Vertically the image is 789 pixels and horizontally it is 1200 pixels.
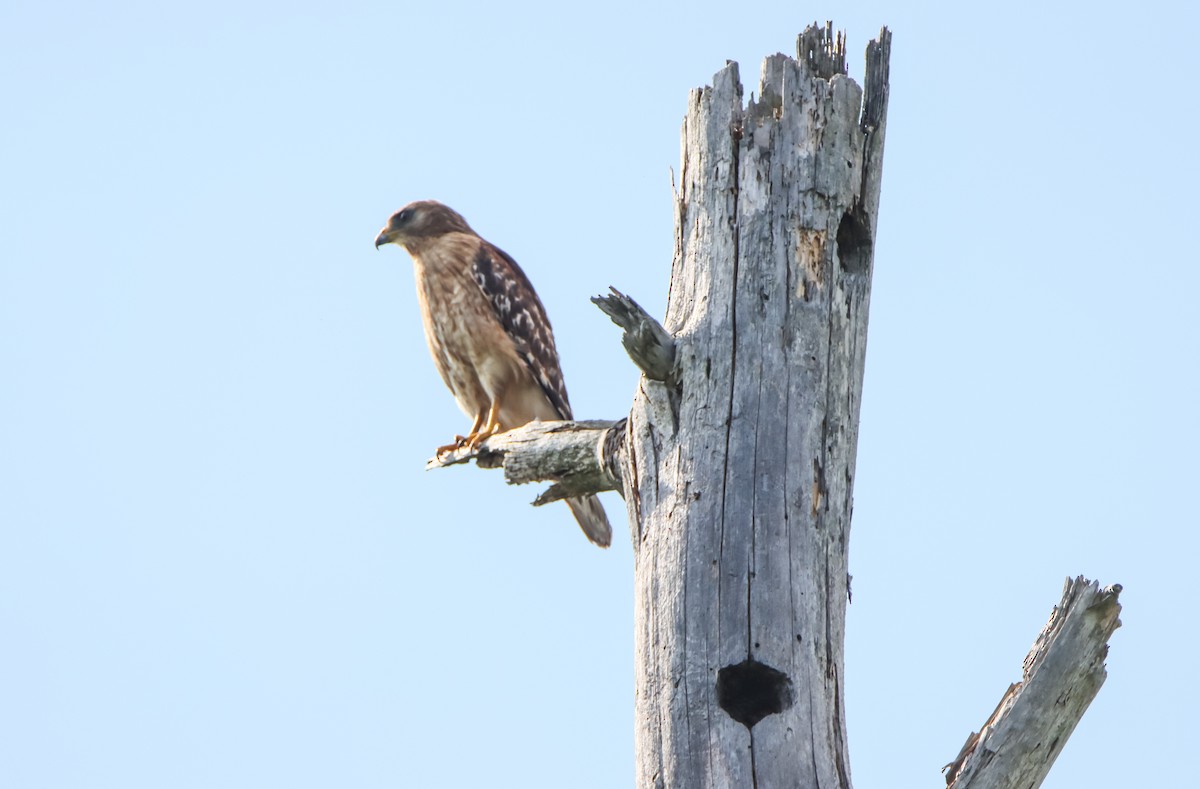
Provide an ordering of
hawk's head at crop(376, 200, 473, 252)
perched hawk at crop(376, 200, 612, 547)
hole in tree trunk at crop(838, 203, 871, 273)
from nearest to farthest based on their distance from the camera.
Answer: hole in tree trunk at crop(838, 203, 871, 273), perched hawk at crop(376, 200, 612, 547), hawk's head at crop(376, 200, 473, 252)

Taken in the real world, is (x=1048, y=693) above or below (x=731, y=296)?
below

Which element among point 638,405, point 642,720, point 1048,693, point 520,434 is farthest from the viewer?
point 520,434

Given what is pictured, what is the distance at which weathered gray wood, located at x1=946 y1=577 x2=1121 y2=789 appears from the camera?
3.74 metres

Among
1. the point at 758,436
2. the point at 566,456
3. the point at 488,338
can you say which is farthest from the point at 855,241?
the point at 488,338

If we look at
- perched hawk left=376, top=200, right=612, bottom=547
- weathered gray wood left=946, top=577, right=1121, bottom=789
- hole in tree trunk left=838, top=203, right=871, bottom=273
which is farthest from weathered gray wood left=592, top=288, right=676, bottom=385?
perched hawk left=376, top=200, right=612, bottom=547

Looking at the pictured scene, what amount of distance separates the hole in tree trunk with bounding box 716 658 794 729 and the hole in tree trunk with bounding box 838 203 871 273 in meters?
1.24

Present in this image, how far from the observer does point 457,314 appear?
7.64 m

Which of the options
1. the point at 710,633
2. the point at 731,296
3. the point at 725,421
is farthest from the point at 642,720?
the point at 731,296

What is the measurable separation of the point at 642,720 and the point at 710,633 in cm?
31

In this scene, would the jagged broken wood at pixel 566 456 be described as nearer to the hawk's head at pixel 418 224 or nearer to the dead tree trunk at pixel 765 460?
the dead tree trunk at pixel 765 460

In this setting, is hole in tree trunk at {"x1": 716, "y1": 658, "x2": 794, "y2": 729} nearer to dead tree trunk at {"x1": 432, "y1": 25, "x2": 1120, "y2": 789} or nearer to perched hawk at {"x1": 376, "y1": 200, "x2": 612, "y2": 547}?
dead tree trunk at {"x1": 432, "y1": 25, "x2": 1120, "y2": 789}

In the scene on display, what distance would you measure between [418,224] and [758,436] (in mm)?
4576

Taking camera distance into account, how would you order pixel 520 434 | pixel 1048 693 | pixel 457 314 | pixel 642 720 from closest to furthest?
pixel 1048 693
pixel 642 720
pixel 520 434
pixel 457 314

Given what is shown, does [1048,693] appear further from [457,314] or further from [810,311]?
[457,314]
